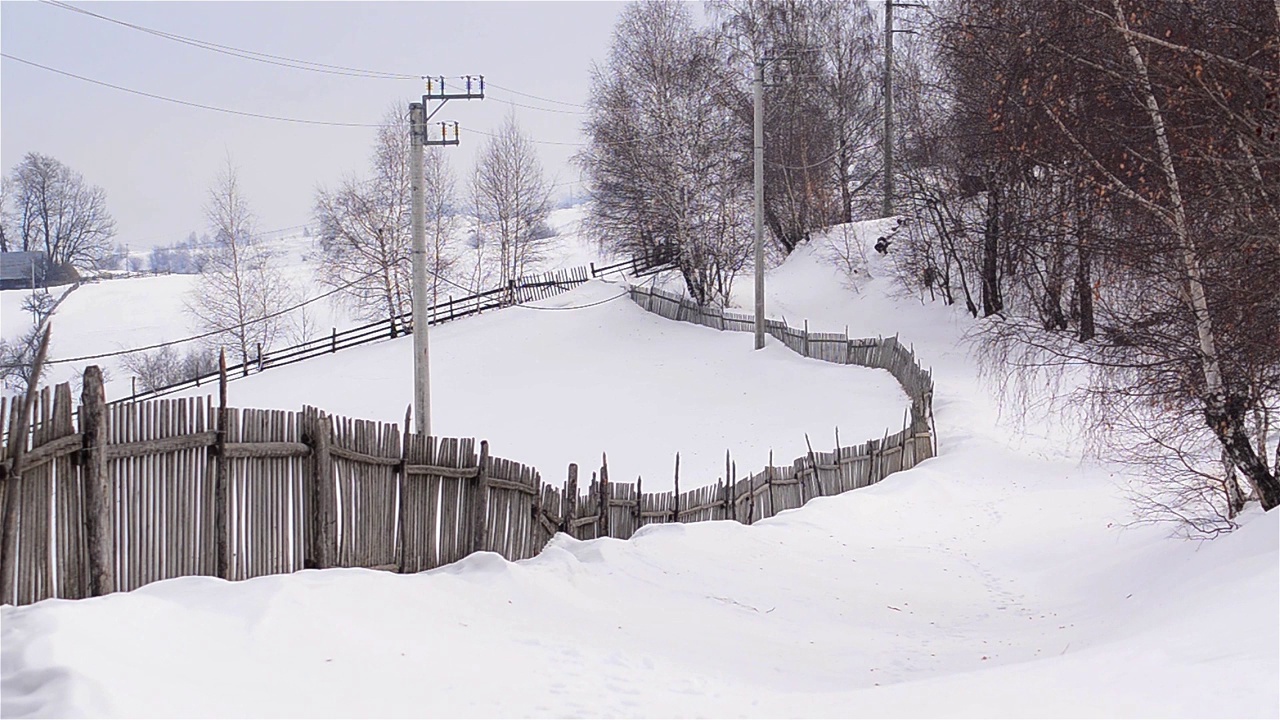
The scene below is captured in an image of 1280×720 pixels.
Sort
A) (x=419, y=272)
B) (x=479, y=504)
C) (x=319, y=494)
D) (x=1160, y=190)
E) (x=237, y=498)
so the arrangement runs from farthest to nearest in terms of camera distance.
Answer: (x=419, y=272), (x=1160, y=190), (x=479, y=504), (x=319, y=494), (x=237, y=498)

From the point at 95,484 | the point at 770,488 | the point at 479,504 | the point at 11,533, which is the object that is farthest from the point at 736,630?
the point at 770,488

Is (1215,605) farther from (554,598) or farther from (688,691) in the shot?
(554,598)

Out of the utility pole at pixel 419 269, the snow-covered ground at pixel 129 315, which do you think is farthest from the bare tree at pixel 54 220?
the utility pole at pixel 419 269

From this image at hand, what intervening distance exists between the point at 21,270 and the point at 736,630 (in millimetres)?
16285

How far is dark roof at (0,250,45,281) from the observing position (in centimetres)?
1772

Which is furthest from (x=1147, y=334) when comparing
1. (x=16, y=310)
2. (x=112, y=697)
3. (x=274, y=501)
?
(x=16, y=310)

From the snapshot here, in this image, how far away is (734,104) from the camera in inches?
1318

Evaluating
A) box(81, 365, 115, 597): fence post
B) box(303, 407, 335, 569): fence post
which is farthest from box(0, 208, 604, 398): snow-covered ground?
box(81, 365, 115, 597): fence post

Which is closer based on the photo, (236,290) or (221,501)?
Result: (221,501)

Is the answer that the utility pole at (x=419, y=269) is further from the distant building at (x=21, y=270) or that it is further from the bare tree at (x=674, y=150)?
the bare tree at (x=674, y=150)

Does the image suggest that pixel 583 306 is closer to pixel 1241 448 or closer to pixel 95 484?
pixel 1241 448

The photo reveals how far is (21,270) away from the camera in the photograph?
18.1m

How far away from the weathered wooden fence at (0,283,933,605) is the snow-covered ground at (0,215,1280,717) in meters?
0.29

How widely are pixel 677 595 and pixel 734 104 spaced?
27608 mm
